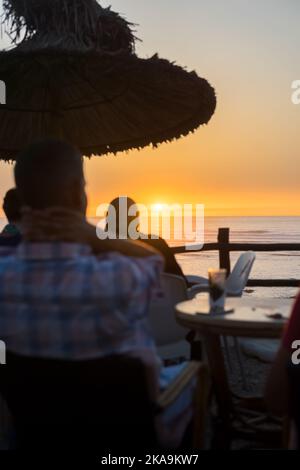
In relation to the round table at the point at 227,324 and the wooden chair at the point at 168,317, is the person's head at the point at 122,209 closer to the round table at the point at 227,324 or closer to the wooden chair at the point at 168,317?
the wooden chair at the point at 168,317

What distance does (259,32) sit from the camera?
661 centimetres

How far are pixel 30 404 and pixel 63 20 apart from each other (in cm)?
270

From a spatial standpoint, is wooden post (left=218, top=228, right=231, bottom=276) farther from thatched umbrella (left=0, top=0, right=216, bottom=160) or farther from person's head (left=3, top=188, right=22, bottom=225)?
person's head (left=3, top=188, right=22, bottom=225)

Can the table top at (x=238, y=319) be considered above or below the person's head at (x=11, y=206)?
below

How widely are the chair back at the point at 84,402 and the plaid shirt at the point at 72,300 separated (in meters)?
0.04

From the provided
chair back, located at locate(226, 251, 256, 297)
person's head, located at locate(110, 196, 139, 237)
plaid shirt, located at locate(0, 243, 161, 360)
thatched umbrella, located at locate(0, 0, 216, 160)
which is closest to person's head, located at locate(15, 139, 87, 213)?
plaid shirt, located at locate(0, 243, 161, 360)

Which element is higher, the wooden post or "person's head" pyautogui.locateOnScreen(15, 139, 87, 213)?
"person's head" pyautogui.locateOnScreen(15, 139, 87, 213)

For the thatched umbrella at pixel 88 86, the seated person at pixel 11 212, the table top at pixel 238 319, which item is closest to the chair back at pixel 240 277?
the thatched umbrella at pixel 88 86

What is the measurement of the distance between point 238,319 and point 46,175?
123cm

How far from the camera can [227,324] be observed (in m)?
2.46

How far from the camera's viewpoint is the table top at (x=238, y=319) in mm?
2398

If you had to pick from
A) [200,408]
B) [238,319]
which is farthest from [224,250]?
[200,408]

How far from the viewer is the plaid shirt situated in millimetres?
1546

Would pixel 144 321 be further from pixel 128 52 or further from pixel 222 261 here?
pixel 222 261
